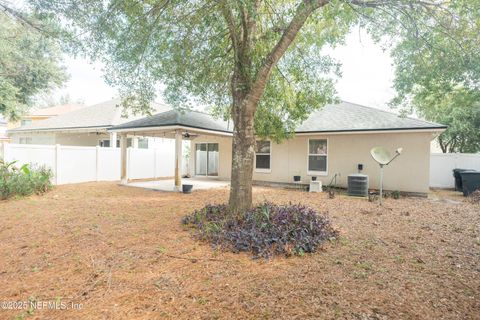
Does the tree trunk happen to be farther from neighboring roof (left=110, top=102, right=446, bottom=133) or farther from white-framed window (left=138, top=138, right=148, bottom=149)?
white-framed window (left=138, top=138, right=148, bottom=149)

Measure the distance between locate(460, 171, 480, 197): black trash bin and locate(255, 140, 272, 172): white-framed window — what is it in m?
8.32

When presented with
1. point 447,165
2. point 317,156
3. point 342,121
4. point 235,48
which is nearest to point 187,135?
point 317,156

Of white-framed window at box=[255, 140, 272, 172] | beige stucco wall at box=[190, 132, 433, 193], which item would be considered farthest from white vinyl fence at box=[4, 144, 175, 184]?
beige stucco wall at box=[190, 132, 433, 193]

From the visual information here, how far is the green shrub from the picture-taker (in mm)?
8195

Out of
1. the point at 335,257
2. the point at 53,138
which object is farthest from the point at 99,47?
the point at 53,138

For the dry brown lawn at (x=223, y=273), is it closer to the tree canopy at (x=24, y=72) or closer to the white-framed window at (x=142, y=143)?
the tree canopy at (x=24, y=72)

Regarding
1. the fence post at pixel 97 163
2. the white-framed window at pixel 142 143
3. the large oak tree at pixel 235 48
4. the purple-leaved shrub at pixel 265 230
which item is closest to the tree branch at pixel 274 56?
the large oak tree at pixel 235 48

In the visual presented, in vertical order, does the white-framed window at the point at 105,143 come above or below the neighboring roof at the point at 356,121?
below

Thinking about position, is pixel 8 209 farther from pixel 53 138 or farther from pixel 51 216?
pixel 53 138

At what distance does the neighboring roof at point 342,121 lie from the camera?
10.8 meters

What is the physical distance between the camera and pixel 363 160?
38.9ft

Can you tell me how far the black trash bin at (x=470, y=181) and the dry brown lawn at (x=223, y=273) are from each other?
239 inches

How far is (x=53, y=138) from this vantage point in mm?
19797

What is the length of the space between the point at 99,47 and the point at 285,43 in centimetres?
447
